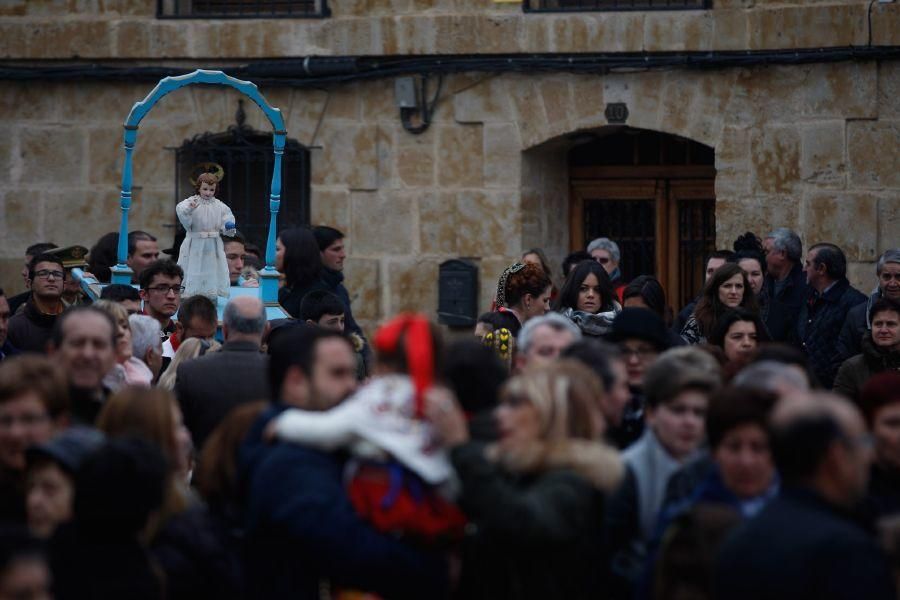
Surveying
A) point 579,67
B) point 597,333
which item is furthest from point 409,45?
point 597,333

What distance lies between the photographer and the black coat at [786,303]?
1115 cm

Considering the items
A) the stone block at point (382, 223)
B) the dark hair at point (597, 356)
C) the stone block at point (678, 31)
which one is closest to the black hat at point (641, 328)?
the dark hair at point (597, 356)

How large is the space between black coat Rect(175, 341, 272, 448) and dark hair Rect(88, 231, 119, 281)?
4.15m

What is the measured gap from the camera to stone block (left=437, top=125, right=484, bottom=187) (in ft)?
45.1

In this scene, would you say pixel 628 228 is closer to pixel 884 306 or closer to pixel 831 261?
pixel 831 261

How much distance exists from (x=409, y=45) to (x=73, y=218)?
314 centimetres

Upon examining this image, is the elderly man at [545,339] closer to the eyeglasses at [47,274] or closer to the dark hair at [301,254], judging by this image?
the eyeglasses at [47,274]

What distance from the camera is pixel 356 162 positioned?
14.0 meters

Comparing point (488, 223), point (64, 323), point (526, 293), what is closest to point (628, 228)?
point (488, 223)

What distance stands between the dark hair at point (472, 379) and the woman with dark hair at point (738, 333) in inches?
129

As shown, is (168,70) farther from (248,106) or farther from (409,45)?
(409,45)

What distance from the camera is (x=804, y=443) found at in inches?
168

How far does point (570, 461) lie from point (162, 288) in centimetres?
542

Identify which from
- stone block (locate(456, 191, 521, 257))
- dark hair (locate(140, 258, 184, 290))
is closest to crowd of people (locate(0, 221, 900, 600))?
dark hair (locate(140, 258, 184, 290))
